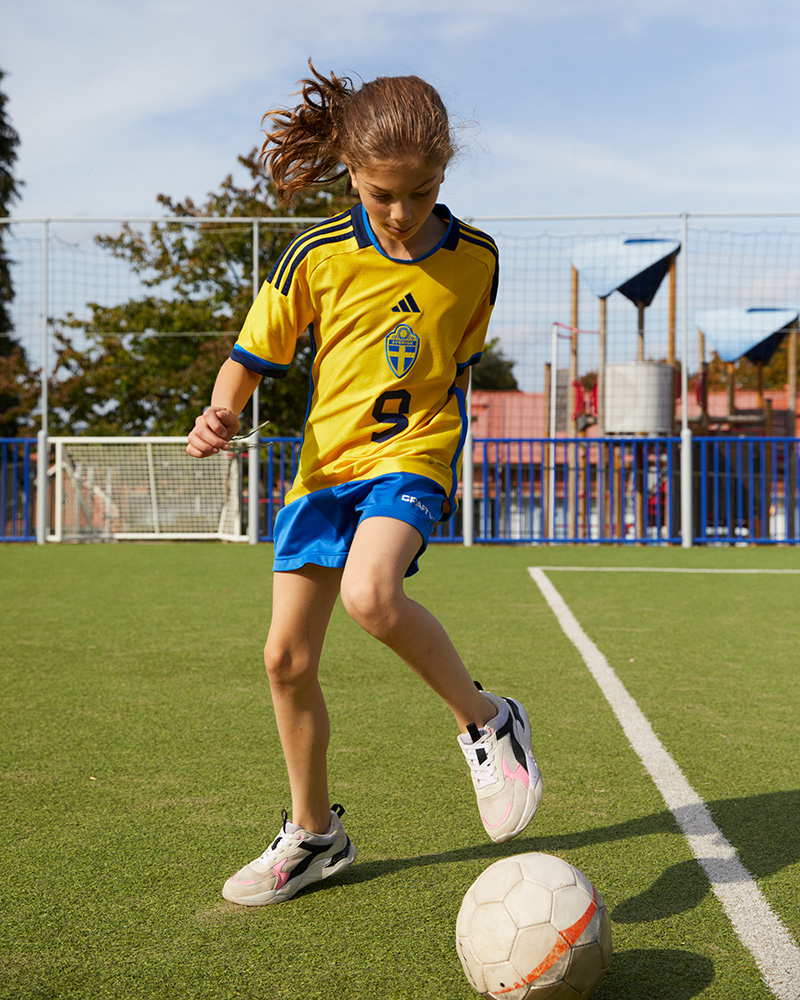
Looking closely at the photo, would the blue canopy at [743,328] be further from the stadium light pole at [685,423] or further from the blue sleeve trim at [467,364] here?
the blue sleeve trim at [467,364]

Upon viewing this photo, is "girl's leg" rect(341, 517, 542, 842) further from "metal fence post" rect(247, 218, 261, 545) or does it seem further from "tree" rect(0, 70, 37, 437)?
"tree" rect(0, 70, 37, 437)

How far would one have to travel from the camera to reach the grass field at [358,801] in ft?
7.29

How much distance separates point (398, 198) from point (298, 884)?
1769mm

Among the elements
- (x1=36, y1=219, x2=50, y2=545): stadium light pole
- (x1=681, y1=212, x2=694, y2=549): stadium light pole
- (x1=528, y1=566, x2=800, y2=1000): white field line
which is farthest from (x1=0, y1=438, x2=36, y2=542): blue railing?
(x1=528, y1=566, x2=800, y2=1000): white field line

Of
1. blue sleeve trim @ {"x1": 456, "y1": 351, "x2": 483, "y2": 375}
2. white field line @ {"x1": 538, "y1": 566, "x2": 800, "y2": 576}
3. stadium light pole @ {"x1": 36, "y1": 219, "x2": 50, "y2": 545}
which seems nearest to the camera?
blue sleeve trim @ {"x1": 456, "y1": 351, "x2": 483, "y2": 375}

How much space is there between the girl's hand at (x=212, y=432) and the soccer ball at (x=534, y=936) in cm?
119

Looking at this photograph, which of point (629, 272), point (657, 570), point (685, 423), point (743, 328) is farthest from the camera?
point (743, 328)

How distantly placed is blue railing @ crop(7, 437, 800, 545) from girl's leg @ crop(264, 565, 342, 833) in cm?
1093

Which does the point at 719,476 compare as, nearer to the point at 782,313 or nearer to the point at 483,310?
the point at 782,313

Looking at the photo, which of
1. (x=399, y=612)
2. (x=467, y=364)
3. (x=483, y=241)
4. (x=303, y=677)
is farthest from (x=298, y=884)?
(x=483, y=241)

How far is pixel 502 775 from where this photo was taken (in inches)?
103

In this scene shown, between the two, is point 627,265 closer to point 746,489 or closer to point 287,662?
point 746,489

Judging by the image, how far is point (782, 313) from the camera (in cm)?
1518

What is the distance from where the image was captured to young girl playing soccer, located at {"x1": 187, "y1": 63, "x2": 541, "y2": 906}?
2570 mm
